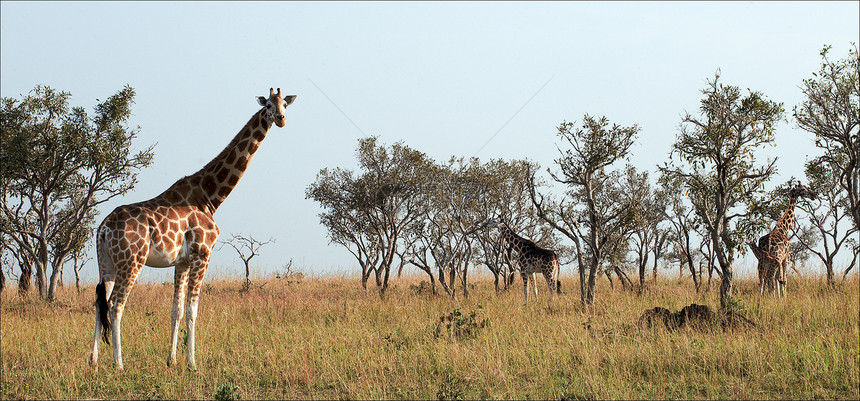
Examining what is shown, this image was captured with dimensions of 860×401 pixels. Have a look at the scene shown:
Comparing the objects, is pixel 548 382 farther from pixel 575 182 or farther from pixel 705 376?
pixel 575 182

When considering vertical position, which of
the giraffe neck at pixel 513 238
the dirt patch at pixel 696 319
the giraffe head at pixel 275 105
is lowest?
the dirt patch at pixel 696 319

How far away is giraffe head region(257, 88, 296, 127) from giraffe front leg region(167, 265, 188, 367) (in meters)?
2.69

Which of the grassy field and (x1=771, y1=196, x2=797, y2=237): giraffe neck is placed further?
(x1=771, y1=196, x2=797, y2=237): giraffe neck

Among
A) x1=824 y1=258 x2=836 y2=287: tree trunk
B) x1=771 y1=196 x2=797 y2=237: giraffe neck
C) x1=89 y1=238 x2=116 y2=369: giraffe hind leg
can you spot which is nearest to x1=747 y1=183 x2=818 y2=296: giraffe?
x1=771 y1=196 x2=797 y2=237: giraffe neck

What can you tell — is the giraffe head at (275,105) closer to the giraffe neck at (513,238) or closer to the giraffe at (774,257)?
the giraffe neck at (513,238)

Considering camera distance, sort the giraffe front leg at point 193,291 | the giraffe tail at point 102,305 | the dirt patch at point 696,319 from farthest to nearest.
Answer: the dirt patch at point 696,319 < the giraffe front leg at point 193,291 < the giraffe tail at point 102,305

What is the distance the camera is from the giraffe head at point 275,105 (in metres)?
11.0

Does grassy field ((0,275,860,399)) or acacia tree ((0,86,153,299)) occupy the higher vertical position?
acacia tree ((0,86,153,299))

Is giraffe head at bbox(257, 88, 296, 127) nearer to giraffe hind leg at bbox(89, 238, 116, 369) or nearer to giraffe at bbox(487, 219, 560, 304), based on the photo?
giraffe hind leg at bbox(89, 238, 116, 369)

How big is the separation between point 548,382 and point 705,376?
2.03 m

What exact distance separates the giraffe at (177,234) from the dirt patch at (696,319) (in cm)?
737

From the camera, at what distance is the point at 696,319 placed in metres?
12.4

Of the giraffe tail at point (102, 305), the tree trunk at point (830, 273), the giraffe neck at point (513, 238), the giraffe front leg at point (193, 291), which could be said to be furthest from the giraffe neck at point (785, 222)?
the giraffe tail at point (102, 305)

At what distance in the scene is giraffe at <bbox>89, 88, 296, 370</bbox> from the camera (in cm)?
1019
